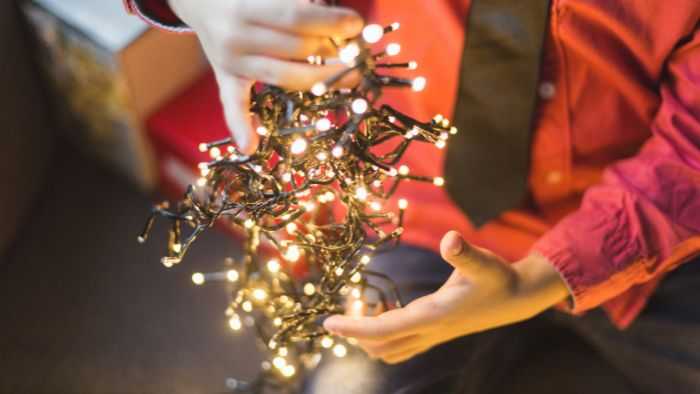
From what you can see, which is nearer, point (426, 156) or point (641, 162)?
point (641, 162)

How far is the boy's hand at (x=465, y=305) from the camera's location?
2.87ft

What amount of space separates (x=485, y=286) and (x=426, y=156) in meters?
0.32

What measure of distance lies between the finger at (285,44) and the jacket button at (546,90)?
1.34 ft

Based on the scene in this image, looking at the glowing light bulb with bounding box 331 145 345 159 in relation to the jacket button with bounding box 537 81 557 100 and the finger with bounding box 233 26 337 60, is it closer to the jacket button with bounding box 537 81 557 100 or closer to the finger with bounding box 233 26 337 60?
the finger with bounding box 233 26 337 60

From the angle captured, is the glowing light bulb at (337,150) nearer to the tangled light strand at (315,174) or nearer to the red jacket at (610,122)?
the tangled light strand at (315,174)

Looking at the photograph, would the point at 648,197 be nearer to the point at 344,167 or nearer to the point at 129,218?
the point at 344,167

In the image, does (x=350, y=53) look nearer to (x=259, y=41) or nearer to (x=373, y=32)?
(x=373, y=32)

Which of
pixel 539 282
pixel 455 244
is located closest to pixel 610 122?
pixel 539 282

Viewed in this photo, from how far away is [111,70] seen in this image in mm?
1422

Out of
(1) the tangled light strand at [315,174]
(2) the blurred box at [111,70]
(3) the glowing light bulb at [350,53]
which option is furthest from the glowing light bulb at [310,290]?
(2) the blurred box at [111,70]

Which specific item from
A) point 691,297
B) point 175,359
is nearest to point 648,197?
point 691,297

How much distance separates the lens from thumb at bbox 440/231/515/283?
792 mm

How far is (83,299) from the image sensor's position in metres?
1.53

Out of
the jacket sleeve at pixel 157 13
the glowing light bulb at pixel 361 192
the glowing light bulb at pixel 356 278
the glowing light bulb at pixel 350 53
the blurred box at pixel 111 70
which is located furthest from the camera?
the blurred box at pixel 111 70
